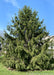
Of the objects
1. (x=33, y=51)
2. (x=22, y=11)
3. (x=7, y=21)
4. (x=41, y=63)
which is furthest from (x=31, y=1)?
(x=41, y=63)

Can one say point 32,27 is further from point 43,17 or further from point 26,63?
point 26,63

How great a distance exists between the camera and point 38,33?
8.00 m

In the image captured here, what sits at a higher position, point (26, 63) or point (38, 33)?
point (38, 33)

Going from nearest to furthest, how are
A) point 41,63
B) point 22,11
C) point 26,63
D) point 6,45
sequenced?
point 41,63 < point 26,63 < point 6,45 < point 22,11

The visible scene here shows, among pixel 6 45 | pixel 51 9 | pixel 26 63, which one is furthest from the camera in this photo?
pixel 51 9

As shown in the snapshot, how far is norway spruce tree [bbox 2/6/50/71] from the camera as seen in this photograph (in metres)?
6.74

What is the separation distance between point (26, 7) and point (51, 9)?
124 inches

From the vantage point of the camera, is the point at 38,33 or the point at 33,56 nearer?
the point at 33,56

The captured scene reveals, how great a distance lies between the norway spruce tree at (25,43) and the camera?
6.74 metres

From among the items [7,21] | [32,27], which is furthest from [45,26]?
[7,21]

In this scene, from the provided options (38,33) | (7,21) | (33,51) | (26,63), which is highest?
(7,21)

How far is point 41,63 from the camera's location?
659 centimetres

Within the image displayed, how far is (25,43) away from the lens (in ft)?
25.8

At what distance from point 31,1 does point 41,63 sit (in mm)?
6341
